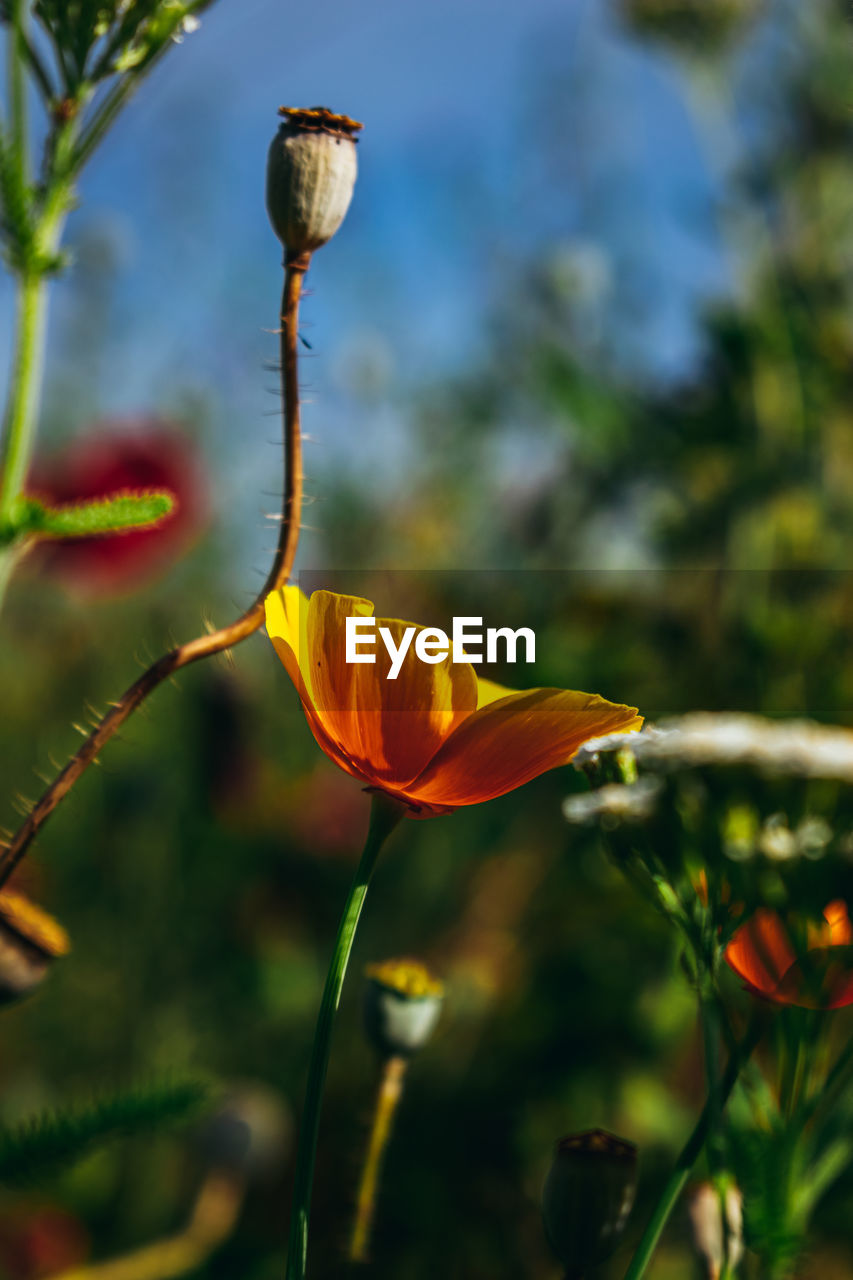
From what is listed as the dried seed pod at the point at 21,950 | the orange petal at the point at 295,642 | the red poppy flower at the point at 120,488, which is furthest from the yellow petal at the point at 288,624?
the red poppy flower at the point at 120,488

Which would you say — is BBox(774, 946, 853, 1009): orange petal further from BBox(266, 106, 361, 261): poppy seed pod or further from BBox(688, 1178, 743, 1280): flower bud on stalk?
BBox(266, 106, 361, 261): poppy seed pod

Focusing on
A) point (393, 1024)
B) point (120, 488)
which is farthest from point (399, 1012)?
point (120, 488)

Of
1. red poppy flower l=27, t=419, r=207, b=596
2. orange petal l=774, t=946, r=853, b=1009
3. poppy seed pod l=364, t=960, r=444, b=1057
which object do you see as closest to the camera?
orange petal l=774, t=946, r=853, b=1009

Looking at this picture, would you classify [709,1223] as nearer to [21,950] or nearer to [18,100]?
[21,950]

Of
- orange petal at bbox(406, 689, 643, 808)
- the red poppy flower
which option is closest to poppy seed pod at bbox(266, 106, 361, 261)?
orange petal at bbox(406, 689, 643, 808)

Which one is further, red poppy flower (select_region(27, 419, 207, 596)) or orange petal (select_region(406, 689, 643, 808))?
red poppy flower (select_region(27, 419, 207, 596))

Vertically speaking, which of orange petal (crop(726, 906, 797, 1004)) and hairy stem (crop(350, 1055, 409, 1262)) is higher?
orange petal (crop(726, 906, 797, 1004))
